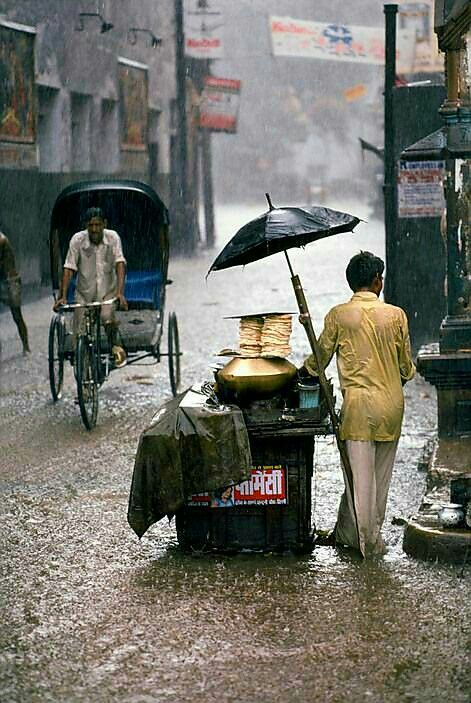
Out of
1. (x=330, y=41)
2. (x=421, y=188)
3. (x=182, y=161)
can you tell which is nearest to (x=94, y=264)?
(x=421, y=188)

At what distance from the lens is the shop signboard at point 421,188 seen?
48.6 feet

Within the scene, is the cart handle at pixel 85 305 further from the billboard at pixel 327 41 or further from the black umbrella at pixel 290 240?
the billboard at pixel 327 41

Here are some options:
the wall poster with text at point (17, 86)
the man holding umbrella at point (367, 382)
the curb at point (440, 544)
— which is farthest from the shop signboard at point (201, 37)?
the curb at point (440, 544)

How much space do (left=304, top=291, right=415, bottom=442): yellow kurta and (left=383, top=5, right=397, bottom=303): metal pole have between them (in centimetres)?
739

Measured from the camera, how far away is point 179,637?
19.7 ft

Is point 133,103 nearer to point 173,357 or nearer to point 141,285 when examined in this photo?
point 141,285

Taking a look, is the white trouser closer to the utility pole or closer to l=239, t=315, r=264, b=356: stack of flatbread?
l=239, t=315, r=264, b=356: stack of flatbread

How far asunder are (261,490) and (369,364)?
854 millimetres

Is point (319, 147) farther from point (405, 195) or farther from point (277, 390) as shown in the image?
point (277, 390)

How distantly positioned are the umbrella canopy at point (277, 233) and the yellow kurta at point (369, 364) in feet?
1.39

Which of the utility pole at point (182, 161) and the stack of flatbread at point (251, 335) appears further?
the utility pole at point (182, 161)

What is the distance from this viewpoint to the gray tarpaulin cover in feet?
23.3

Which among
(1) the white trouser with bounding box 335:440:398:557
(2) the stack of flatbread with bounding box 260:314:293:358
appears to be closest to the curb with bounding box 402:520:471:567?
(1) the white trouser with bounding box 335:440:398:557

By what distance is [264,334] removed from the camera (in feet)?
24.5
